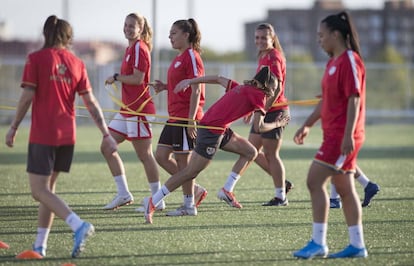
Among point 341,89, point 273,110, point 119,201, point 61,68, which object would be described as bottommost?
point 119,201

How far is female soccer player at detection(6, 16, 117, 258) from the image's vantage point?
7727 millimetres

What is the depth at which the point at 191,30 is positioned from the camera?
10547mm

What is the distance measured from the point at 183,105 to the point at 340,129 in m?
3.24

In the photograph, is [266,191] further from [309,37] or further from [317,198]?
[309,37]

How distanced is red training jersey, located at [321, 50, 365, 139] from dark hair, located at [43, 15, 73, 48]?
87.3 inches

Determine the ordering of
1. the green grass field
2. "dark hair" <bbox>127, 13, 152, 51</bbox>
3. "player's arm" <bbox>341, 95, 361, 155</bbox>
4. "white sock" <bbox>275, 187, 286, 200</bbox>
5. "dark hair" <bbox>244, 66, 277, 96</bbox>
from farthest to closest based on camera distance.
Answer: "white sock" <bbox>275, 187, 286, 200</bbox> < "dark hair" <bbox>127, 13, 152, 51</bbox> < "dark hair" <bbox>244, 66, 277, 96</bbox> < the green grass field < "player's arm" <bbox>341, 95, 361, 155</bbox>

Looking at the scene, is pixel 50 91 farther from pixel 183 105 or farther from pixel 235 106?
pixel 183 105

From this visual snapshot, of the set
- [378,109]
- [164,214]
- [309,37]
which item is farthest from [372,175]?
[309,37]

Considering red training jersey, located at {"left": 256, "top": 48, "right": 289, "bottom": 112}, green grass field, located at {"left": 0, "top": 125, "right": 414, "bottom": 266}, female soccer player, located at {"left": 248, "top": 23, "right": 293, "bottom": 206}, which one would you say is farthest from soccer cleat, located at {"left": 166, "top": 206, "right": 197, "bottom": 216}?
red training jersey, located at {"left": 256, "top": 48, "right": 289, "bottom": 112}

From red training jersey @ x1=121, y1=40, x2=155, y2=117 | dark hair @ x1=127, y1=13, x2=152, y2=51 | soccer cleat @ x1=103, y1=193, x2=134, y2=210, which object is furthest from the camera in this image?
soccer cleat @ x1=103, y1=193, x2=134, y2=210

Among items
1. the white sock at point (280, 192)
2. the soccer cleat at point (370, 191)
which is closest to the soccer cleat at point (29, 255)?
the white sock at point (280, 192)

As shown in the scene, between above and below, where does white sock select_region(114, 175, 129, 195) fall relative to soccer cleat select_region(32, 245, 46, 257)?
below

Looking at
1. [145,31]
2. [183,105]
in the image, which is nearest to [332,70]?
[183,105]

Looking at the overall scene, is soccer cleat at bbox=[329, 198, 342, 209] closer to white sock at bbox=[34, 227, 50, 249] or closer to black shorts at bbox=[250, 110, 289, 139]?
black shorts at bbox=[250, 110, 289, 139]
